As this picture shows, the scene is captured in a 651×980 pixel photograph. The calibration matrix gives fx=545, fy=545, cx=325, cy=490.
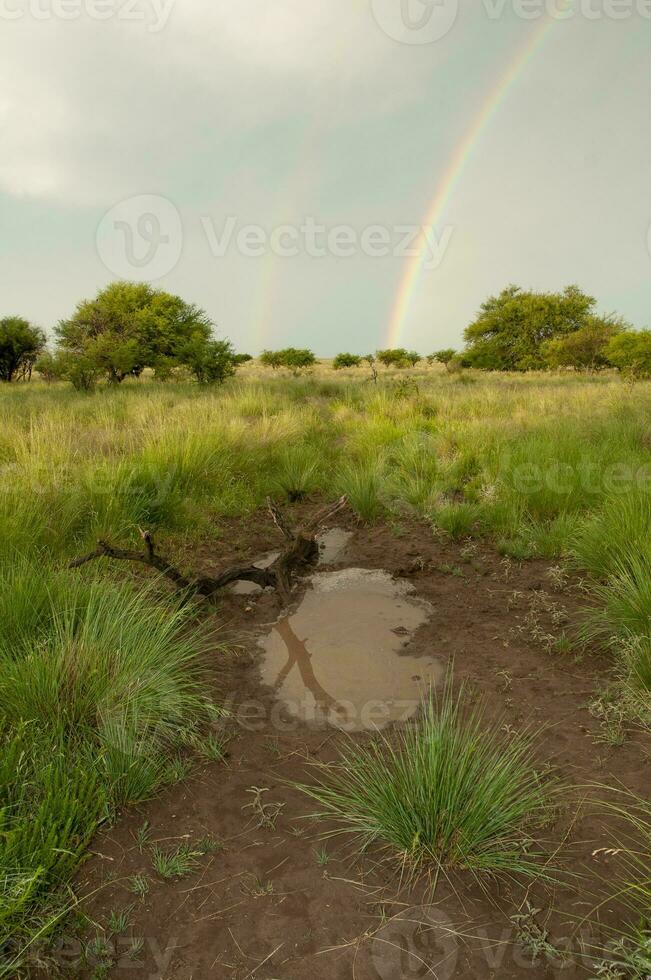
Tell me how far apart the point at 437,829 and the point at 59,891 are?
1.22 meters

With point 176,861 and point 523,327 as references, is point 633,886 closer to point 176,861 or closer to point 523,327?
point 176,861

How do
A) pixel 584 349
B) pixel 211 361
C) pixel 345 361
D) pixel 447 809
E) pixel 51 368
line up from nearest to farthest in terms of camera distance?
pixel 447 809 → pixel 211 361 → pixel 51 368 → pixel 584 349 → pixel 345 361

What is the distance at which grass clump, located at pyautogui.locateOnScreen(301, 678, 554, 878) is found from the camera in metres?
1.83

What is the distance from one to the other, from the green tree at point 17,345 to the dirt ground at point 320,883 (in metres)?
29.2

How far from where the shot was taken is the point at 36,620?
9.30 ft

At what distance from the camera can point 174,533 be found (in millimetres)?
5234

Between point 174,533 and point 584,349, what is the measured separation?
31476 millimetres

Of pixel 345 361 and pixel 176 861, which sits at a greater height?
pixel 345 361

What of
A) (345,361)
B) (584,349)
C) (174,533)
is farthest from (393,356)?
(174,533)

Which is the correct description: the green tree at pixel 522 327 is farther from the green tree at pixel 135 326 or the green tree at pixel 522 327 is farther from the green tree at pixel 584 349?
the green tree at pixel 135 326

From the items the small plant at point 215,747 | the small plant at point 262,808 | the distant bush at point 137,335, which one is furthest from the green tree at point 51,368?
the small plant at point 262,808

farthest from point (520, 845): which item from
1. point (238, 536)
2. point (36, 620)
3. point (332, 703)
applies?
point (238, 536)

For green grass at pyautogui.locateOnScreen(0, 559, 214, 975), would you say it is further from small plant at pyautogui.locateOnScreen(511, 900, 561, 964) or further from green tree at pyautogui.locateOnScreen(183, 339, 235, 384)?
green tree at pyautogui.locateOnScreen(183, 339, 235, 384)

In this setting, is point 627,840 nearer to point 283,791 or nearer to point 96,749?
point 283,791
